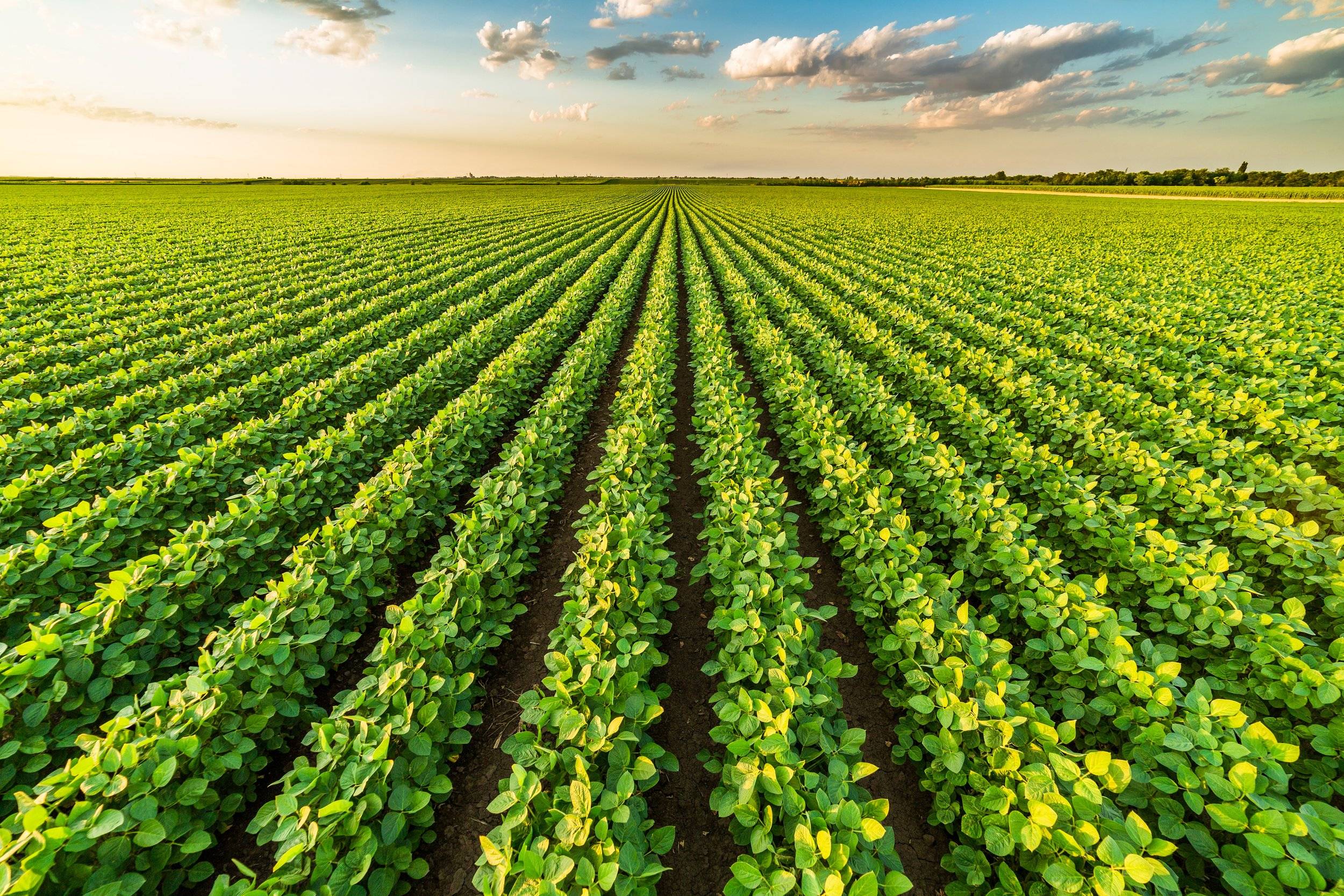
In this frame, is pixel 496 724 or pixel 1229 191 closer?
pixel 496 724

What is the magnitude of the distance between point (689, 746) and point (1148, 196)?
359 feet

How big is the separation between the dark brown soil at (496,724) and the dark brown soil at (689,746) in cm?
125

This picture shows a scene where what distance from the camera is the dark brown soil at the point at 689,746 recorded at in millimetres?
3402

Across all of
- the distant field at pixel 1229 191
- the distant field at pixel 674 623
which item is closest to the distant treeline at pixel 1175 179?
the distant field at pixel 1229 191

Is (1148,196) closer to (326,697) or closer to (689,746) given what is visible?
(689,746)

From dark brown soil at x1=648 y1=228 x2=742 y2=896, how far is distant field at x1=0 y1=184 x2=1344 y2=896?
0.10 feet

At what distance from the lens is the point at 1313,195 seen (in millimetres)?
67625

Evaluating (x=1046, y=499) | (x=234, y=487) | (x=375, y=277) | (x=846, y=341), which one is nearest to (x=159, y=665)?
(x=234, y=487)

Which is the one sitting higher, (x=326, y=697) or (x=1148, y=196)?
(x=1148, y=196)

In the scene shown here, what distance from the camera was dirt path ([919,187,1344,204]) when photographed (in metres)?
64.4

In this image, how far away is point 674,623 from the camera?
535 centimetres

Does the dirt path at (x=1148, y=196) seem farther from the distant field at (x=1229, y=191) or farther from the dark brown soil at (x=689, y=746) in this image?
the dark brown soil at (x=689, y=746)

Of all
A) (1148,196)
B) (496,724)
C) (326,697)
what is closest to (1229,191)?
(1148,196)

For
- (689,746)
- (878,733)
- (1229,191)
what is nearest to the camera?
(689,746)
